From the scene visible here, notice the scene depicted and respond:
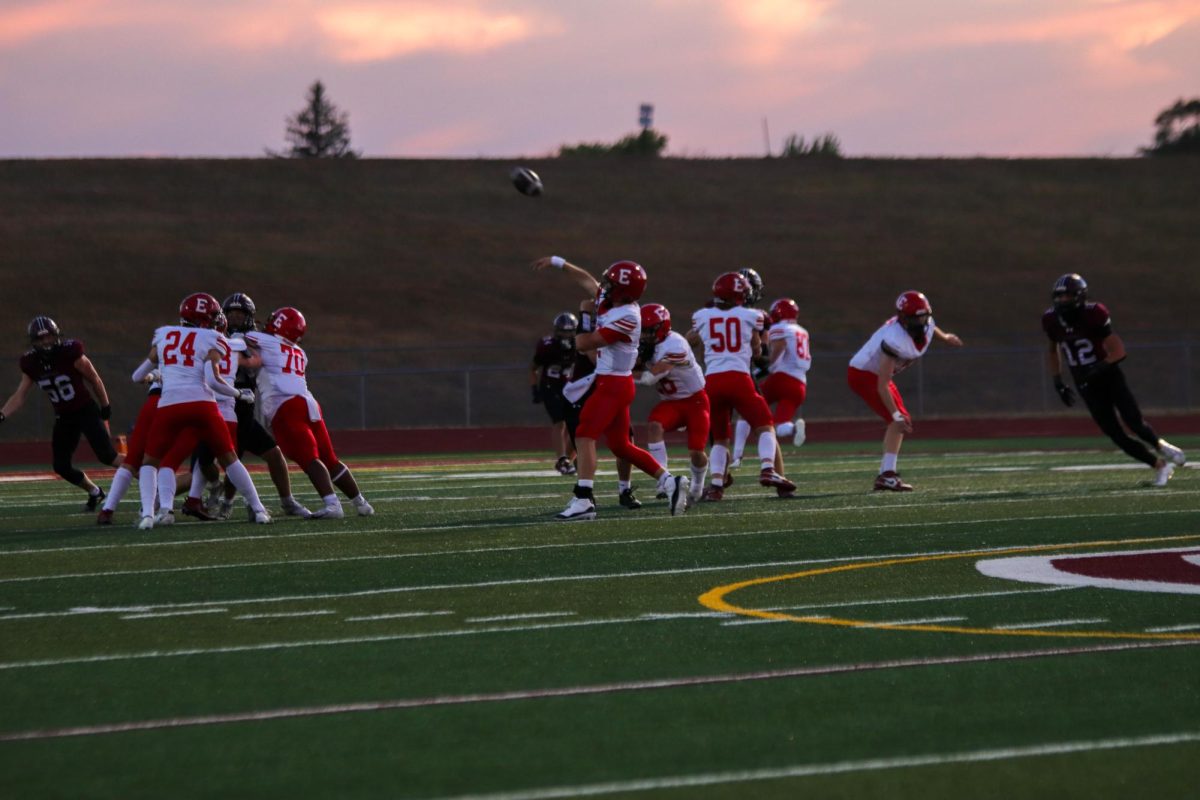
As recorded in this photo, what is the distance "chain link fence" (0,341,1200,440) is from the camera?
126 feet

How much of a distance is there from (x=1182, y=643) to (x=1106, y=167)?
67.4 metres

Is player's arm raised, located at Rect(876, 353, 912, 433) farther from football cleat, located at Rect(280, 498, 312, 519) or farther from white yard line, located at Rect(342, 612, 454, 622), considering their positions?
white yard line, located at Rect(342, 612, 454, 622)

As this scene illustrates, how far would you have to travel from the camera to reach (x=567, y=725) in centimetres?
562

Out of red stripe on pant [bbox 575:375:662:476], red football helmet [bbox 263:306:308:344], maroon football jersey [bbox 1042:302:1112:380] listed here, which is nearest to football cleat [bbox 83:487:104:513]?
red football helmet [bbox 263:306:308:344]

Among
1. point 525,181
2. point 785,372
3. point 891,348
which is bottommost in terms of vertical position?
point 785,372

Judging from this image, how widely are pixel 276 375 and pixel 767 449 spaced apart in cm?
412

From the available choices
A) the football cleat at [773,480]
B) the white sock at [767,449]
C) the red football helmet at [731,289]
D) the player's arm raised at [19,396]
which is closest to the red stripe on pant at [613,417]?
the football cleat at [773,480]

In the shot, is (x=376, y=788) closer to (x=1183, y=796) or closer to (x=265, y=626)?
(x=1183, y=796)

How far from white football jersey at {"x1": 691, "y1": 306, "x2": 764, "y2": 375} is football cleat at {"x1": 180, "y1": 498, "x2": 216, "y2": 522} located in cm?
425

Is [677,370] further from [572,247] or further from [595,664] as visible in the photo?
[572,247]

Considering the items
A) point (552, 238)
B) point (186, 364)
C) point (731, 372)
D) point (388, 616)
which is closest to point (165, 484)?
point (186, 364)

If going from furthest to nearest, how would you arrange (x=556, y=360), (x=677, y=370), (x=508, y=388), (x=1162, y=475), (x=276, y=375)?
1. (x=508, y=388)
2. (x=556, y=360)
3. (x=1162, y=475)
4. (x=677, y=370)
5. (x=276, y=375)

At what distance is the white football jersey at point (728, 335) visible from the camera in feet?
49.5

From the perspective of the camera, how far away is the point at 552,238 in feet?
193
